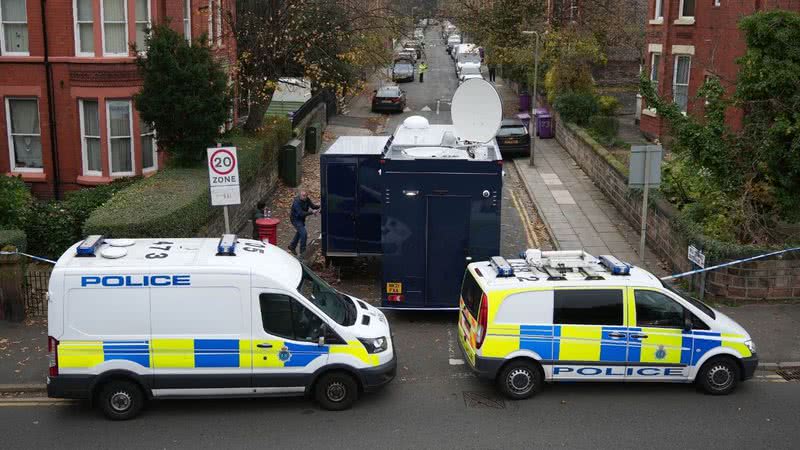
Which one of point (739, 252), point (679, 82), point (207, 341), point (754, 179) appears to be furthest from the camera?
point (679, 82)

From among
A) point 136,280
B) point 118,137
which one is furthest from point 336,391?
point 118,137

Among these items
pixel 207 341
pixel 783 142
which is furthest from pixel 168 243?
pixel 783 142

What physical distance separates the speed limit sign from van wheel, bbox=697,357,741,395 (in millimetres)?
7763

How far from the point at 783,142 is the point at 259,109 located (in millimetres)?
15856

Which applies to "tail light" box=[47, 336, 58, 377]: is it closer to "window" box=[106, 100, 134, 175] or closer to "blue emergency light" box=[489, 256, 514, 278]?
"blue emergency light" box=[489, 256, 514, 278]

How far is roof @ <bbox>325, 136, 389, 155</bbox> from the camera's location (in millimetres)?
17084

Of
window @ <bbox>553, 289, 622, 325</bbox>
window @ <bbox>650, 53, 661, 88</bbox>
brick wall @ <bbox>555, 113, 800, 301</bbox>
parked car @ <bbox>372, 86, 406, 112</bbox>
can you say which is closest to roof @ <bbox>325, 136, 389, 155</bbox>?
brick wall @ <bbox>555, 113, 800, 301</bbox>

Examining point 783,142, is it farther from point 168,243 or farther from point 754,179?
point 168,243

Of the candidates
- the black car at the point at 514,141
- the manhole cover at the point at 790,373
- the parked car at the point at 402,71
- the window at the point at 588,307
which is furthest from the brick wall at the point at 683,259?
the parked car at the point at 402,71

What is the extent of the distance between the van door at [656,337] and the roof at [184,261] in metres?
4.48

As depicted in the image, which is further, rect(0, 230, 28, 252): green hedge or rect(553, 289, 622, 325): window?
rect(0, 230, 28, 252): green hedge

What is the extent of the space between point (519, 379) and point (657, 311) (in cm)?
204

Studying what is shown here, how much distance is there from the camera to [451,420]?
35.2 feet

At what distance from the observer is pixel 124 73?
2230cm
